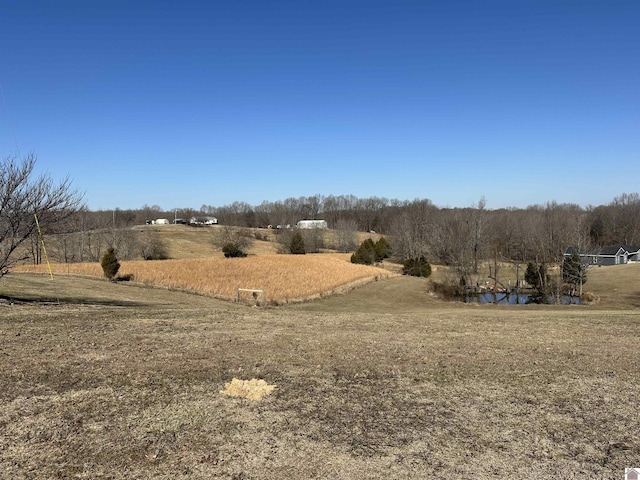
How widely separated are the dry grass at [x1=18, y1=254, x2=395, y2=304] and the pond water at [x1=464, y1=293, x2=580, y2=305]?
8292mm

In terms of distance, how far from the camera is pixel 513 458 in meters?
3.74

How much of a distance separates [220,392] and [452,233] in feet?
151

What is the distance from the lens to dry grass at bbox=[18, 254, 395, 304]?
27.3 m

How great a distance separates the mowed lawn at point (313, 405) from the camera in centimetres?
364

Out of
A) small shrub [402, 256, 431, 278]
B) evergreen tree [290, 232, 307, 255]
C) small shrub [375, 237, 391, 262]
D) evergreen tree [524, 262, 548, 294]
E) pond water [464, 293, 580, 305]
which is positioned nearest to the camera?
pond water [464, 293, 580, 305]

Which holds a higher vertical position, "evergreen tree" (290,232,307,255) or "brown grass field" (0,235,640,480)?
"evergreen tree" (290,232,307,255)

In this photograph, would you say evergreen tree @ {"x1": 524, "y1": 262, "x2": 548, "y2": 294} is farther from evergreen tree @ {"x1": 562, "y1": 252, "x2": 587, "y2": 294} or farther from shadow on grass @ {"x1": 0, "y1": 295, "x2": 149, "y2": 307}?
shadow on grass @ {"x1": 0, "y1": 295, "x2": 149, "y2": 307}

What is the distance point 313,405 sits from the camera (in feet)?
15.8

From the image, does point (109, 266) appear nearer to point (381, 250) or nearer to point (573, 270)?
point (573, 270)

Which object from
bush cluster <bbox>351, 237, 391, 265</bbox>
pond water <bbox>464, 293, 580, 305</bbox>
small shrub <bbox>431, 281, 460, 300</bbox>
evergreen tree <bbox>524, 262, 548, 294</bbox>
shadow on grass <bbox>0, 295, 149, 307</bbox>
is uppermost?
bush cluster <bbox>351, 237, 391, 265</bbox>

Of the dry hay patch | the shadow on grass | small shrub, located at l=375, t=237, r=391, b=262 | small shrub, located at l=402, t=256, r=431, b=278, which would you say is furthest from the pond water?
the dry hay patch

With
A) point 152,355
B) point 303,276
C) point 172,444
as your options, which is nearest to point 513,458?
point 172,444

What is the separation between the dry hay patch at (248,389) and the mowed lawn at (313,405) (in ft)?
0.35

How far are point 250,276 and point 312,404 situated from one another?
28.6 meters
